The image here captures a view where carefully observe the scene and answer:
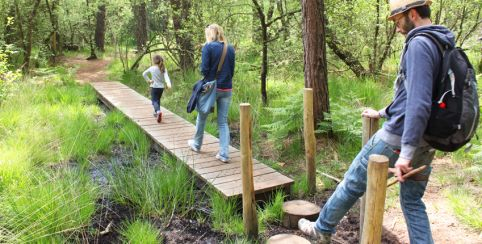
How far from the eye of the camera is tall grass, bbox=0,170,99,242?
11.6 feet

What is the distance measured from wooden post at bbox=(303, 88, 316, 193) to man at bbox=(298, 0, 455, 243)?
123 centimetres

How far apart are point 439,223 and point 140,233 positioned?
2898mm

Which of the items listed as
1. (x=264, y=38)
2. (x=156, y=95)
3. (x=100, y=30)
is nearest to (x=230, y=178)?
(x=156, y=95)

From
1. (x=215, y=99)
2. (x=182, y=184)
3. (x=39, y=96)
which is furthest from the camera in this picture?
(x=39, y=96)

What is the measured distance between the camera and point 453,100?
2.39m

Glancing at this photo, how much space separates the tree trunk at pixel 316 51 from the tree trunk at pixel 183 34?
5.13 metres

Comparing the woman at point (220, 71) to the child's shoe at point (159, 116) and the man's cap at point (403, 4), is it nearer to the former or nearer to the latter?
the child's shoe at point (159, 116)

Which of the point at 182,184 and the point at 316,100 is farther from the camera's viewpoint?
the point at 316,100

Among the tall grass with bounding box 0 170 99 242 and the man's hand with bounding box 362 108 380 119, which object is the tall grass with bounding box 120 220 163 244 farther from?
the man's hand with bounding box 362 108 380 119

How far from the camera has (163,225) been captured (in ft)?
13.5

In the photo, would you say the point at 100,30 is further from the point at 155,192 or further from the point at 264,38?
the point at 155,192

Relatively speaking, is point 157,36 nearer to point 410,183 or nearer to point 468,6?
point 468,6

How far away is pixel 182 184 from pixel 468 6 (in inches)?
332

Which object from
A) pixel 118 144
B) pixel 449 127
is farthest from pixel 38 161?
pixel 449 127
